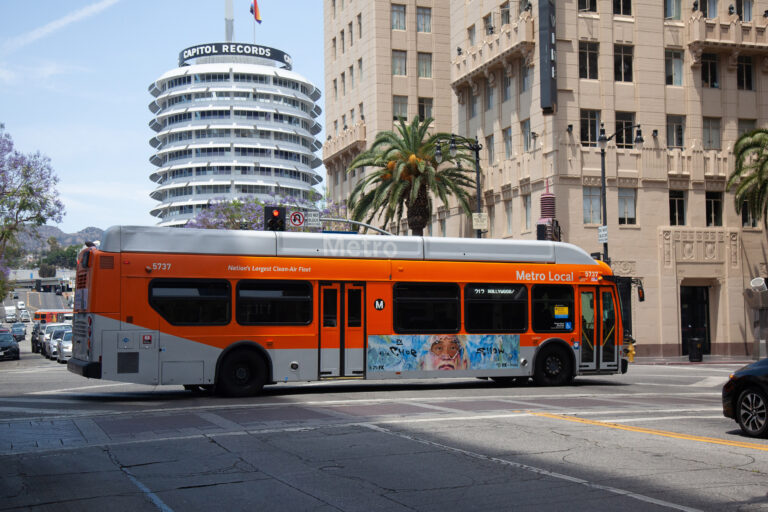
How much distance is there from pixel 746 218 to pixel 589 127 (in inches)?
390

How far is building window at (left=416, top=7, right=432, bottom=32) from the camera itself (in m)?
61.3

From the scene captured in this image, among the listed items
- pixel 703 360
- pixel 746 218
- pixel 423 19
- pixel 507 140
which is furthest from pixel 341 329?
pixel 423 19

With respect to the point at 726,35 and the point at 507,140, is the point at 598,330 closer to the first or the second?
the point at 507,140

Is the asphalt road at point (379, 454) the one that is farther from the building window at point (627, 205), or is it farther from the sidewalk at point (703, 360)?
the building window at point (627, 205)

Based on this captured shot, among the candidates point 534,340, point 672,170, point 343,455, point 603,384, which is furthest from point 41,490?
point 672,170

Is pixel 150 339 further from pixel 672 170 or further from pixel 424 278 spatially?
pixel 672 170

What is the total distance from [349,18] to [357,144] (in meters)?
10.8

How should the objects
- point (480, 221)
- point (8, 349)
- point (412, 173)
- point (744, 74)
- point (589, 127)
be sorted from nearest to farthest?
1. point (480, 221)
2. point (589, 127)
3. point (412, 173)
4. point (744, 74)
5. point (8, 349)

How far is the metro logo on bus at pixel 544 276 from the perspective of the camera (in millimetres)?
20844

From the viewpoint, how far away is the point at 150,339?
17531 mm

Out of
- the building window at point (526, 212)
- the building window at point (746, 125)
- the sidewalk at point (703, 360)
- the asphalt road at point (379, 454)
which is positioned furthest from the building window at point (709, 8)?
the asphalt road at point (379, 454)

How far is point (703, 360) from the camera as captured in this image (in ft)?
129

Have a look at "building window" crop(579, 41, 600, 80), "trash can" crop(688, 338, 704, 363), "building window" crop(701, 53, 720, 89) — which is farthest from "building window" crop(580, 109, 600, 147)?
"trash can" crop(688, 338, 704, 363)

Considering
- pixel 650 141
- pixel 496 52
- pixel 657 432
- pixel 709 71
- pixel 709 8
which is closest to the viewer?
pixel 657 432
